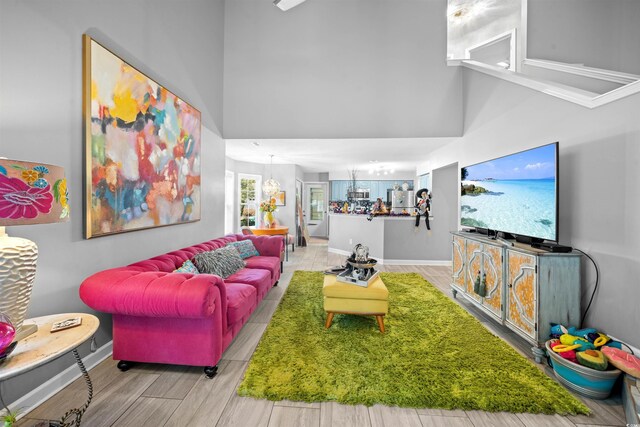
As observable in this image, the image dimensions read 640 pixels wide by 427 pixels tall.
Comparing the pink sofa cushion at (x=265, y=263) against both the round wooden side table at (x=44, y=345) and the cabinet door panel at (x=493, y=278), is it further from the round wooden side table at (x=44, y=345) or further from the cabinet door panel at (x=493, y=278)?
the cabinet door panel at (x=493, y=278)

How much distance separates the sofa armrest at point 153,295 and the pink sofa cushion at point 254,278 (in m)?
0.99

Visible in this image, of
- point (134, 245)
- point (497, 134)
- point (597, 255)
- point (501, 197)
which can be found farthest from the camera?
point (497, 134)

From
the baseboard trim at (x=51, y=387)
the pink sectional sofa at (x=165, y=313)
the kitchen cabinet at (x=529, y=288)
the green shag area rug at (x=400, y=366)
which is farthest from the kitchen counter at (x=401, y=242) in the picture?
the baseboard trim at (x=51, y=387)

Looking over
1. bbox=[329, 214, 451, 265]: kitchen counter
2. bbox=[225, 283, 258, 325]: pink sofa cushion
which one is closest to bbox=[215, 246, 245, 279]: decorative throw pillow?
bbox=[225, 283, 258, 325]: pink sofa cushion

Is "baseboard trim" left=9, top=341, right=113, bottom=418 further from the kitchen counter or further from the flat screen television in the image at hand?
the kitchen counter

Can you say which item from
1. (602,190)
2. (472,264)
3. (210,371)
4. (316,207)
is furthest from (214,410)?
(316,207)

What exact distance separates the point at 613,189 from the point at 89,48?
3975mm

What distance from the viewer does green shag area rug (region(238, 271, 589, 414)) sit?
64.7 inches

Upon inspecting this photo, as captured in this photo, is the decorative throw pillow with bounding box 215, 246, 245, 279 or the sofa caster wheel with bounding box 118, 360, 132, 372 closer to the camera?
the sofa caster wheel with bounding box 118, 360, 132, 372

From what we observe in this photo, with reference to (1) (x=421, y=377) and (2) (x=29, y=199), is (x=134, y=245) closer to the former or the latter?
(2) (x=29, y=199)

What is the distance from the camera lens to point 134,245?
7.91 ft

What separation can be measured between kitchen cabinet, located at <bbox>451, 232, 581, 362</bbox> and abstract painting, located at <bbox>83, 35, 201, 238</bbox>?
3.38m

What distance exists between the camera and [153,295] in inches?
66.2

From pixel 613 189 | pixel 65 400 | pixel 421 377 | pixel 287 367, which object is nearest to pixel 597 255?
pixel 613 189
